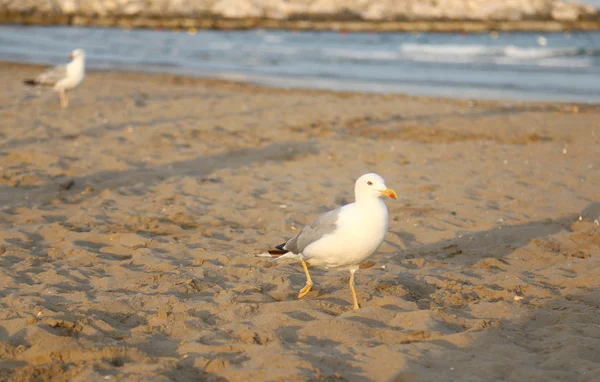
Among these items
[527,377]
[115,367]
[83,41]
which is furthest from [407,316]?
[83,41]

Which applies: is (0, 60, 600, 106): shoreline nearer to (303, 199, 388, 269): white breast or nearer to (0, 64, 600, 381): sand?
(0, 64, 600, 381): sand

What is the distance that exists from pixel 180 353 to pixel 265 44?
34.7 metres

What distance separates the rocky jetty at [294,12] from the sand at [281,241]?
4200 cm

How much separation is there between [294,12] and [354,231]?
175ft

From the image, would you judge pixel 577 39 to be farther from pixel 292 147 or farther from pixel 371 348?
pixel 371 348

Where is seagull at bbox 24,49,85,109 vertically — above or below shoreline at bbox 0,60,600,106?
above

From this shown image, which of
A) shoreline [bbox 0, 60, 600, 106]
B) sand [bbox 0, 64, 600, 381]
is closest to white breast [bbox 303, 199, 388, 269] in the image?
sand [bbox 0, 64, 600, 381]

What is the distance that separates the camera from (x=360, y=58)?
97.3 feet

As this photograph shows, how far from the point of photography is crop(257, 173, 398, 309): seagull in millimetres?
5289

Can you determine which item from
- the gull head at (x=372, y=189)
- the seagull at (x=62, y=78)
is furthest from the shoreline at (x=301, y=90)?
the gull head at (x=372, y=189)

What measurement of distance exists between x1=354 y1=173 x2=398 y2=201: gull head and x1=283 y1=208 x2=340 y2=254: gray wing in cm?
24

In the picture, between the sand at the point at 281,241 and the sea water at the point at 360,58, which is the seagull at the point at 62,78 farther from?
the sea water at the point at 360,58

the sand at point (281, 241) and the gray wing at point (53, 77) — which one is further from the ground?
the gray wing at point (53, 77)

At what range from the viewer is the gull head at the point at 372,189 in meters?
5.34
